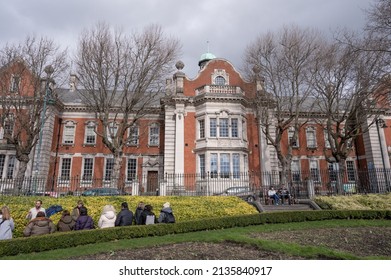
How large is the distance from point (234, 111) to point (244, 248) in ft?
71.9

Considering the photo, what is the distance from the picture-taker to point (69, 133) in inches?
1264

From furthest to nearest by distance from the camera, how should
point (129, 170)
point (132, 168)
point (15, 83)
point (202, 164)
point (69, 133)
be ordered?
1. point (69, 133)
2. point (132, 168)
3. point (129, 170)
4. point (202, 164)
5. point (15, 83)

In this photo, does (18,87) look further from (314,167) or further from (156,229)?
(314,167)

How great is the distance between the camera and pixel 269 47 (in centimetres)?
2341

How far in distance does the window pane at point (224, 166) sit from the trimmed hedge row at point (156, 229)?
13182mm

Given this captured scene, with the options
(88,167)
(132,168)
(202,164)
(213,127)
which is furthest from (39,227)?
(88,167)

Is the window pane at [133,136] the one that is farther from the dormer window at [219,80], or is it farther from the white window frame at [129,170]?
the dormer window at [219,80]

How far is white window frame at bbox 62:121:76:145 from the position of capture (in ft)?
104

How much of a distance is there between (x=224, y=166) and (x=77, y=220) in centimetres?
1859

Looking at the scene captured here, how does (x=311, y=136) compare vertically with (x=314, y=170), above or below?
above

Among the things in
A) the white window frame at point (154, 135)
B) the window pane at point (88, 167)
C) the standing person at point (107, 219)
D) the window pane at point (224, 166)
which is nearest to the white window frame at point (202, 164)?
the window pane at point (224, 166)

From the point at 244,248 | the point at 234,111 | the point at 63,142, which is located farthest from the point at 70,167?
the point at 244,248

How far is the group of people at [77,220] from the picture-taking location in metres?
9.08
